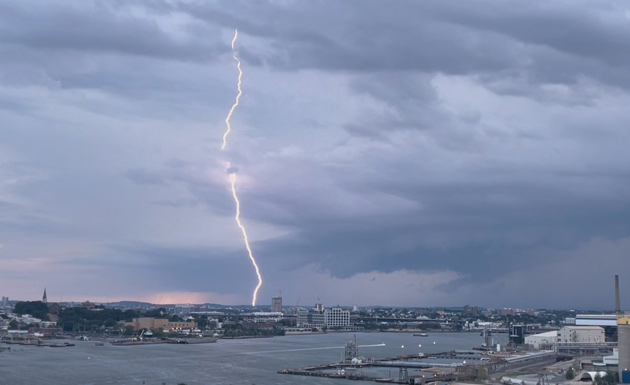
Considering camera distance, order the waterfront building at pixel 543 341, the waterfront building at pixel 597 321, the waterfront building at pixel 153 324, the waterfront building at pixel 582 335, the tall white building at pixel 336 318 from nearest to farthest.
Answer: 1. the waterfront building at pixel 582 335
2. the waterfront building at pixel 543 341
3. the waterfront building at pixel 597 321
4. the waterfront building at pixel 153 324
5. the tall white building at pixel 336 318

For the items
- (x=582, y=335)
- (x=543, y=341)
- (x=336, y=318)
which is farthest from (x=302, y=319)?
(x=582, y=335)

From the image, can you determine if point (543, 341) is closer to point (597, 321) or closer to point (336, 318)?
point (597, 321)

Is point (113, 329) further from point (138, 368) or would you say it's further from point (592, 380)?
point (592, 380)

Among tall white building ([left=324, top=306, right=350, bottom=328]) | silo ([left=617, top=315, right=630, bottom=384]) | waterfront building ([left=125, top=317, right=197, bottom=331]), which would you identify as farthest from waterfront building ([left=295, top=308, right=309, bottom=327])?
silo ([left=617, top=315, right=630, bottom=384])

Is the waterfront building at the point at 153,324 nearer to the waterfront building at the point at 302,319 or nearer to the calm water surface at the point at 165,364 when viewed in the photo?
the calm water surface at the point at 165,364

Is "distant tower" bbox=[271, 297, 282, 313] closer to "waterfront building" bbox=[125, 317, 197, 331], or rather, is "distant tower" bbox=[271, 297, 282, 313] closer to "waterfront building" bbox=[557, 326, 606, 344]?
"waterfront building" bbox=[125, 317, 197, 331]

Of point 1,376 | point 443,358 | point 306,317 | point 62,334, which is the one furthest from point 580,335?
point 306,317

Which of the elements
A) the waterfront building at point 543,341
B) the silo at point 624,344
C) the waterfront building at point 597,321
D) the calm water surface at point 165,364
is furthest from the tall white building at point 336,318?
the silo at point 624,344
